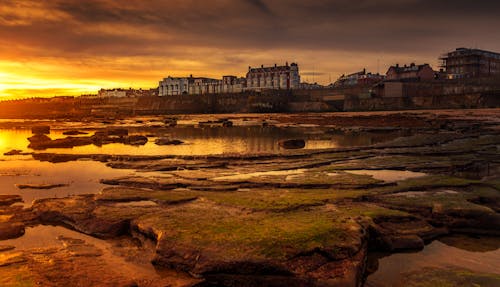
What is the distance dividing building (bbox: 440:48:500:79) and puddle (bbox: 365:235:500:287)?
118 m

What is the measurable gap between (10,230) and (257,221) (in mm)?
5287

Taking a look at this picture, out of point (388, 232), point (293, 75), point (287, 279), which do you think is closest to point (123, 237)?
point (287, 279)

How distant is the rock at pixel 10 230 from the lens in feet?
29.1

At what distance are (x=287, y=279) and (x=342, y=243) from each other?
1362mm

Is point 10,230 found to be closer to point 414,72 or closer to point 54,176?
point 54,176

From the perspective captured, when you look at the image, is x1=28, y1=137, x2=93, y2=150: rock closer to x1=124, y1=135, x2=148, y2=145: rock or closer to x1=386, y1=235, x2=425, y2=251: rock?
x1=124, y1=135, x2=148, y2=145: rock

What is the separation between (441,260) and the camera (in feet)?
24.8

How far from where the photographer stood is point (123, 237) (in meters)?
8.88

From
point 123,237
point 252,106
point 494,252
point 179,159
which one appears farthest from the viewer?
point 252,106

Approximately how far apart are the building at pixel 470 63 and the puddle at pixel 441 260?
4654 inches

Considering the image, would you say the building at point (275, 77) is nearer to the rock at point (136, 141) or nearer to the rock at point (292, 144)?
the rock at point (136, 141)

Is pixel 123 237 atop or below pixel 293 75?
below

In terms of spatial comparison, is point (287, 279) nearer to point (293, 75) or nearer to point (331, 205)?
point (331, 205)

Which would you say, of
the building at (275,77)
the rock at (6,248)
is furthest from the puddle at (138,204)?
the building at (275,77)
